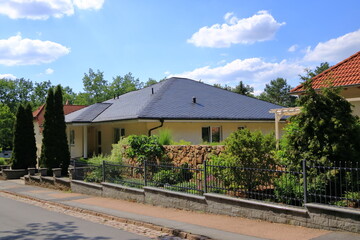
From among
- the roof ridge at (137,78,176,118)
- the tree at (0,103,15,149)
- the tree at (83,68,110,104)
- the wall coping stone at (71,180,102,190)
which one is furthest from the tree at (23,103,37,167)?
the tree at (83,68,110,104)

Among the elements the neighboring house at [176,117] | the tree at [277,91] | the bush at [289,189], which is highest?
the tree at [277,91]

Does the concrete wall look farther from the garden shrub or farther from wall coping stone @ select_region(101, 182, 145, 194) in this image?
the garden shrub

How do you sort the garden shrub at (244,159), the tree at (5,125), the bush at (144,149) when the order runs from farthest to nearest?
the tree at (5,125) → the bush at (144,149) → the garden shrub at (244,159)

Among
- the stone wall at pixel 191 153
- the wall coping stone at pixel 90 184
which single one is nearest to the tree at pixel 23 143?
the wall coping stone at pixel 90 184

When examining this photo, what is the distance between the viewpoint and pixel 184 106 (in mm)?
22594

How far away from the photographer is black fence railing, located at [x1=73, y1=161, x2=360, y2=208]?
26.4 feet

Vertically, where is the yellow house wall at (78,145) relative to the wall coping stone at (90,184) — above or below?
above

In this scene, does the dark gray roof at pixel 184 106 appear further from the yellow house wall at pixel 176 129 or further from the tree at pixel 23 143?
the tree at pixel 23 143

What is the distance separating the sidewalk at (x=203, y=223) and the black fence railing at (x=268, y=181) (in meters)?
0.74

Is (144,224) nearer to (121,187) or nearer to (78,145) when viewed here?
(121,187)

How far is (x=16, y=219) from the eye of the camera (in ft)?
34.3

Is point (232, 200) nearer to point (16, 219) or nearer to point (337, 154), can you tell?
point (337, 154)

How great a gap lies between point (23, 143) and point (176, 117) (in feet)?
36.4

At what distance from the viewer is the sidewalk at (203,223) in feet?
24.4
